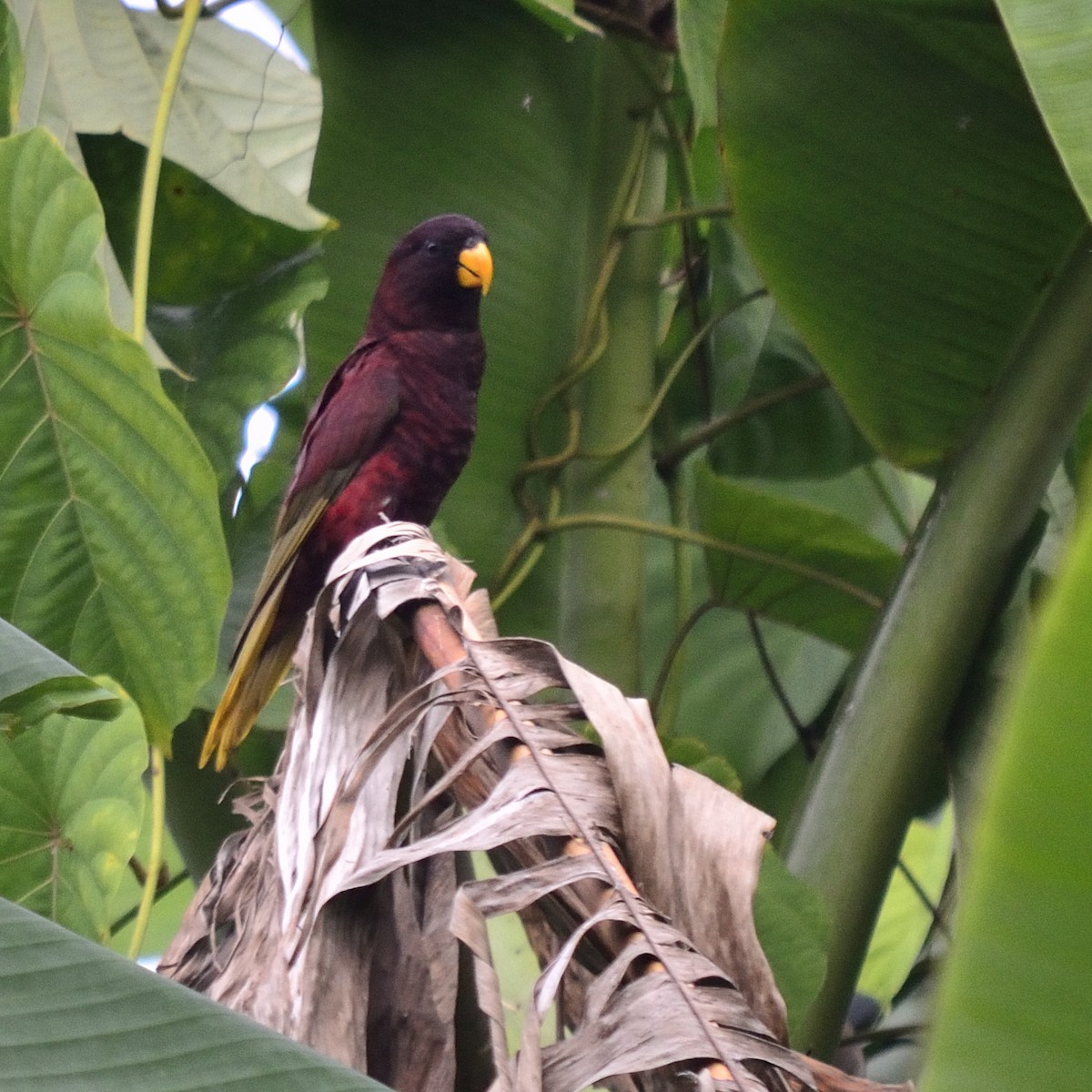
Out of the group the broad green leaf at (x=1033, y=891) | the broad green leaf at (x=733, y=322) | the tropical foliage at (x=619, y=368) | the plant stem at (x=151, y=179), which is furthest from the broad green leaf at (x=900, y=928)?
the broad green leaf at (x=1033, y=891)

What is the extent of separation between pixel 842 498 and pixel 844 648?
35 cm

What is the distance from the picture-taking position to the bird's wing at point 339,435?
1.50 m

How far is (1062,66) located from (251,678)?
0.94m

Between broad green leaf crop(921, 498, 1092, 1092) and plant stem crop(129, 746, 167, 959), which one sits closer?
broad green leaf crop(921, 498, 1092, 1092)

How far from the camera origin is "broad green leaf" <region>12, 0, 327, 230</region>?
4.38ft

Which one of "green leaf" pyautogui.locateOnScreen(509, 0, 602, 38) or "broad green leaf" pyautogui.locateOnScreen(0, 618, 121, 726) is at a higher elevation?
"green leaf" pyautogui.locateOnScreen(509, 0, 602, 38)

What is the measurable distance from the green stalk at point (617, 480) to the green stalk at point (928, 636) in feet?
1.23

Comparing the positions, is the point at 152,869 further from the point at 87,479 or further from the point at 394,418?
the point at 394,418

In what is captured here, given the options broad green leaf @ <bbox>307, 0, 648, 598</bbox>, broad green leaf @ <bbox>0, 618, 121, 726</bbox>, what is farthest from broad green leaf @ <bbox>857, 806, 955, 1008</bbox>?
broad green leaf @ <bbox>0, 618, 121, 726</bbox>

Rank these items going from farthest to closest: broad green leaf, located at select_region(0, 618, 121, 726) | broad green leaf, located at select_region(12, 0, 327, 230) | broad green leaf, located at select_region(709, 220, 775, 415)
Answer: broad green leaf, located at select_region(709, 220, 775, 415), broad green leaf, located at select_region(12, 0, 327, 230), broad green leaf, located at select_region(0, 618, 121, 726)

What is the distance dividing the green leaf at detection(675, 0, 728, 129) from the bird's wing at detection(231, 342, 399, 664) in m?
0.48

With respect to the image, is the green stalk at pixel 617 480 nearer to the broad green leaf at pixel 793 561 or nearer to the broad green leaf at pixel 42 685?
the broad green leaf at pixel 793 561

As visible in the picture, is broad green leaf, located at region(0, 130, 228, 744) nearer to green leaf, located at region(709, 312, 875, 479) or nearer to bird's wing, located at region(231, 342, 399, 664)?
bird's wing, located at region(231, 342, 399, 664)

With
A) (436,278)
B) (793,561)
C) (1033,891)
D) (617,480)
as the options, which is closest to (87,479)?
Result: (436,278)
